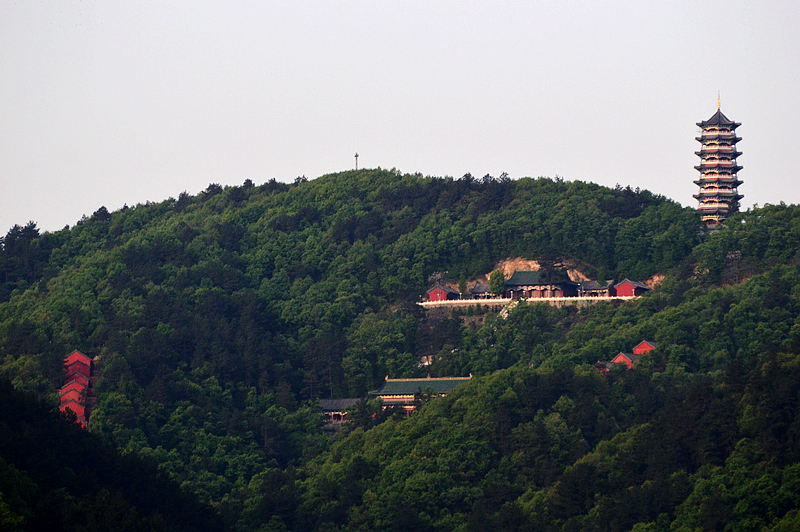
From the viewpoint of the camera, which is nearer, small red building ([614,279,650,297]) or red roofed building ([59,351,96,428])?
red roofed building ([59,351,96,428])

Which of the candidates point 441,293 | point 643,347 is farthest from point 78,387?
point 643,347

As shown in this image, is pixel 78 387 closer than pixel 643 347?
Yes

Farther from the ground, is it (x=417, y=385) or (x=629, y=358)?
(x=629, y=358)

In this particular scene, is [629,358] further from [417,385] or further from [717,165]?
[717,165]

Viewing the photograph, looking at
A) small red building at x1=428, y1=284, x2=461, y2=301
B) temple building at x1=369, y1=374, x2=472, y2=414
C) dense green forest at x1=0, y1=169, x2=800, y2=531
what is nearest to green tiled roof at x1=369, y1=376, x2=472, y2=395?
temple building at x1=369, y1=374, x2=472, y2=414

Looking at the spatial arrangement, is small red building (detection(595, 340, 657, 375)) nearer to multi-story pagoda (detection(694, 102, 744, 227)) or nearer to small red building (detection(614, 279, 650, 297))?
small red building (detection(614, 279, 650, 297))

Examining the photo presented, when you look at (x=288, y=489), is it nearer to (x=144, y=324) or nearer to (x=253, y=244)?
(x=144, y=324)

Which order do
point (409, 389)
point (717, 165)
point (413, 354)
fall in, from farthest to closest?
point (717, 165) → point (413, 354) → point (409, 389)

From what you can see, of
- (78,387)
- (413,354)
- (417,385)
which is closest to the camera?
(78,387)
